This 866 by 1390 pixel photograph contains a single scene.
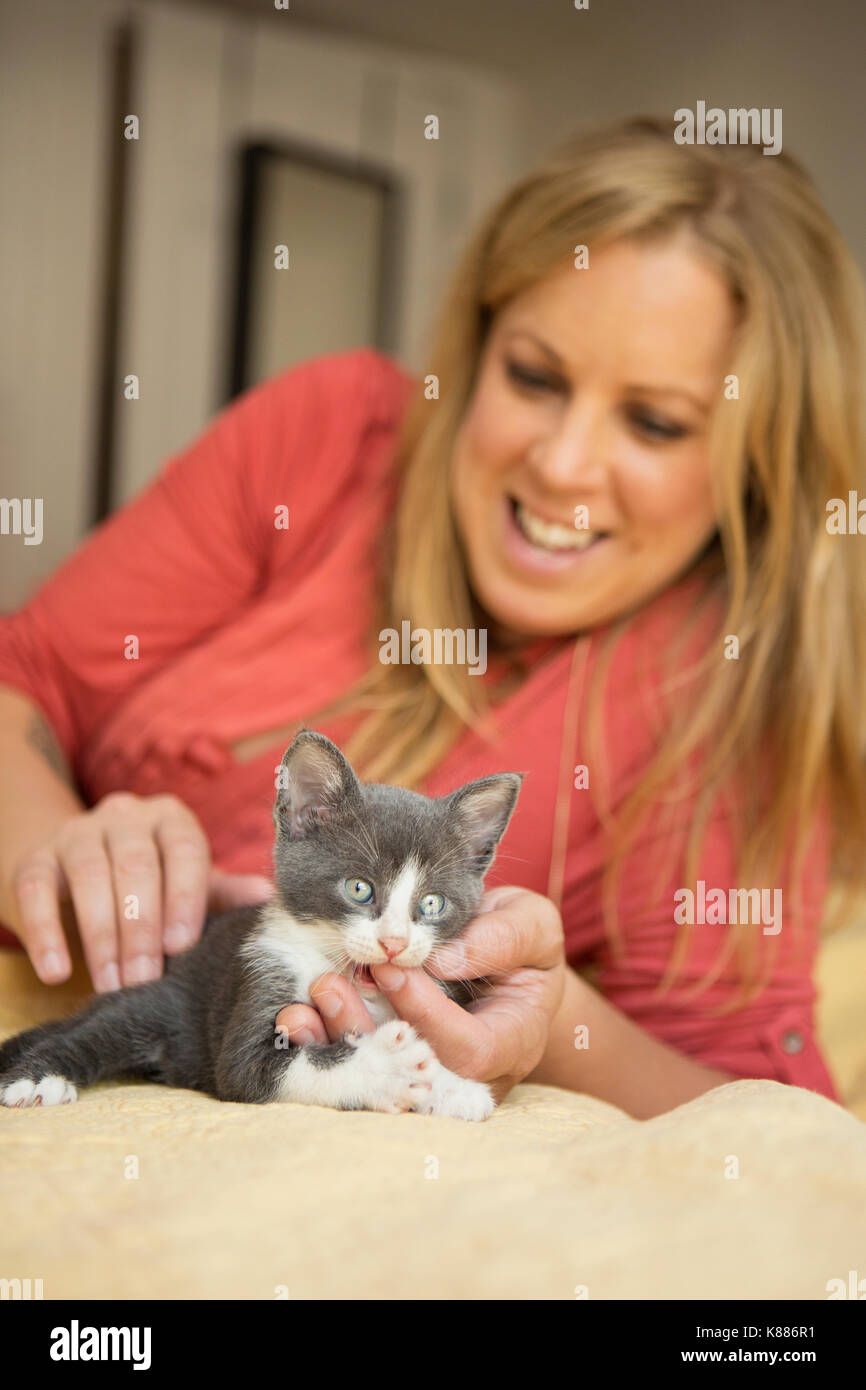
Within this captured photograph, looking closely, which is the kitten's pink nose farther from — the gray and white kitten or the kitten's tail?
the kitten's tail

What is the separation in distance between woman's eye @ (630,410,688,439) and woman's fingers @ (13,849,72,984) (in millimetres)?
938

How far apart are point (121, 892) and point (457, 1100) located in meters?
0.48

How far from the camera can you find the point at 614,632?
69.7 inches

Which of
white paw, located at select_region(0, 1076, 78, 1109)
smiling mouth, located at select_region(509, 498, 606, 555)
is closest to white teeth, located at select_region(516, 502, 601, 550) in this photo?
smiling mouth, located at select_region(509, 498, 606, 555)

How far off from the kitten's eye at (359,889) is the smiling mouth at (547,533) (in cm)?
71

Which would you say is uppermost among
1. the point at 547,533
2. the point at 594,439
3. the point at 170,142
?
the point at 170,142

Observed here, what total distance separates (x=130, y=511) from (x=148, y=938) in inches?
40.0

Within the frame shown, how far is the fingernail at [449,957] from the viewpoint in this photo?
1.04 meters

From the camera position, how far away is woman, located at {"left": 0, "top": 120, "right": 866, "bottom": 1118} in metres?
1.54
